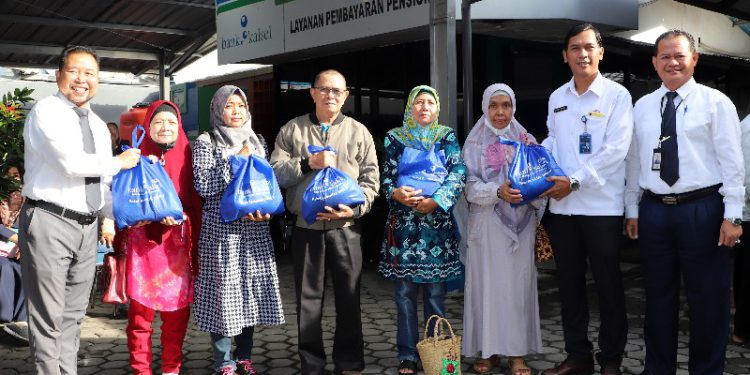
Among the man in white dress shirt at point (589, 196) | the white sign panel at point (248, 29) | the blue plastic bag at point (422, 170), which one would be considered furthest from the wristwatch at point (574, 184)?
the white sign panel at point (248, 29)

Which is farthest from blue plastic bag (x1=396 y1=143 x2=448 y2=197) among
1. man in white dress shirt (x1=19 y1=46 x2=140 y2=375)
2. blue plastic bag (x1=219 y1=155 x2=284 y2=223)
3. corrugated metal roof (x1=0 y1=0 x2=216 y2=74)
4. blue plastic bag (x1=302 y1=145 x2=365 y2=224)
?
corrugated metal roof (x1=0 y1=0 x2=216 y2=74)

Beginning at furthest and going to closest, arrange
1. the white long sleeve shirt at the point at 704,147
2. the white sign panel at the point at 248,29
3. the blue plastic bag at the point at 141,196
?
the white sign panel at the point at 248,29
the blue plastic bag at the point at 141,196
the white long sleeve shirt at the point at 704,147

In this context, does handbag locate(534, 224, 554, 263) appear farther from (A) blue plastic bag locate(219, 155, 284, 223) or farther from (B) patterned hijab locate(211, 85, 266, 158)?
(B) patterned hijab locate(211, 85, 266, 158)

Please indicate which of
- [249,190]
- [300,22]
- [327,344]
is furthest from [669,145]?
[300,22]

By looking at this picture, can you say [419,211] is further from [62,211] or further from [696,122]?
[62,211]

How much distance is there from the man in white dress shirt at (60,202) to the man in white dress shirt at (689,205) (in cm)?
269

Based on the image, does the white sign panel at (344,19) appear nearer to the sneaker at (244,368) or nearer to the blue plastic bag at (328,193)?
the blue plastic bag at (328,193)

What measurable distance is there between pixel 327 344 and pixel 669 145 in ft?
8.41

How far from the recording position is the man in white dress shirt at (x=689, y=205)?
3342mm

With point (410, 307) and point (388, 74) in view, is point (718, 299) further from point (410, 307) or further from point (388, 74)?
point (388, 74)

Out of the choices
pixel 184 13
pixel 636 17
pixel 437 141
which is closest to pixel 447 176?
pixel 437 141

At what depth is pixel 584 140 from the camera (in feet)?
12.0

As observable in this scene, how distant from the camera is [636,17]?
6.26 meters

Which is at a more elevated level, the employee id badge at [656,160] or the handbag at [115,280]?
the employee id badge at [656,160]
